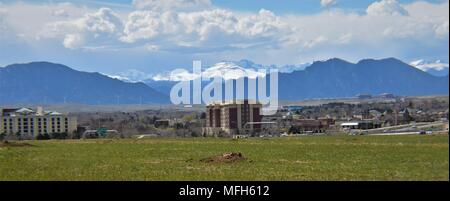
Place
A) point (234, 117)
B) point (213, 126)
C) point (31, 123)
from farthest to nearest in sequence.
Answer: point (213, 126) → point (234, 117) → point (31, 123)

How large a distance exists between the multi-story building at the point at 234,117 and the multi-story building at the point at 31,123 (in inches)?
1169

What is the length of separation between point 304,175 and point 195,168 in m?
5.36

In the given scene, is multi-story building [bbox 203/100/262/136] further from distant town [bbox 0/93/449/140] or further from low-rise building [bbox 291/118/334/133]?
low-rise building [bbox 291/118/334/133]

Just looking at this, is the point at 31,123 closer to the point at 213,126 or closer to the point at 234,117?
the point at 213,126

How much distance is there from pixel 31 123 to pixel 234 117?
42.8 meters

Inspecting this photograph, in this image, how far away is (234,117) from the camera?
146875mm

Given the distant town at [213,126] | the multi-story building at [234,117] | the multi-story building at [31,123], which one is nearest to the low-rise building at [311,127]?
the distant town at [213,126]

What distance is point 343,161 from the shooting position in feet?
114

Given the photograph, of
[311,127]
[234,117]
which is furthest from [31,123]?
[311,127]

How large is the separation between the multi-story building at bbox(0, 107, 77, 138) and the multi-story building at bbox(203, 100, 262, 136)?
2969 centimetres

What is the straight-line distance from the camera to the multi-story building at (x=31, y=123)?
405 feet

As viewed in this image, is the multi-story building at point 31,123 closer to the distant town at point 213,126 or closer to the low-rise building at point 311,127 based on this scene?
the distant town at point 213,126

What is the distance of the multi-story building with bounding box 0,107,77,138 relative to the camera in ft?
405
